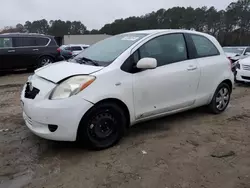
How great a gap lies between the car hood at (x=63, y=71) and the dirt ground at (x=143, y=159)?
958 mm

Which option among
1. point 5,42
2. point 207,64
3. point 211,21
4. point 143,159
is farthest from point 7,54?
point 211,21

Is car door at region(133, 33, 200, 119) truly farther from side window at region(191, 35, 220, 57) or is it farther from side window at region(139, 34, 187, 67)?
side window at region(191, 35, 220, 57)

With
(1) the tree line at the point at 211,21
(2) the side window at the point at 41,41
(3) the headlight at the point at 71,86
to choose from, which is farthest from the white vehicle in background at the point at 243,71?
(1) the tree line at the point at 211,21

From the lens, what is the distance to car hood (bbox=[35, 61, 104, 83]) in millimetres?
3438

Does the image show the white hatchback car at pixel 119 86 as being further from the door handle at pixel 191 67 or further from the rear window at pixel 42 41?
the rear window at pixel 42 41

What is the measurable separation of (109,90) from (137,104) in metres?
0.53

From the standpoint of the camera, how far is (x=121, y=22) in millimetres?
60094

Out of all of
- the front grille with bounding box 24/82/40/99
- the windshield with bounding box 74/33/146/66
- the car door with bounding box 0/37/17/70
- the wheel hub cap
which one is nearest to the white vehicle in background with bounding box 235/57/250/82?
the wheel hub cap

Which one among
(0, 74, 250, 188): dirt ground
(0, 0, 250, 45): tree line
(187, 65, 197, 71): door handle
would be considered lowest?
(0, 74, 250, 188): dirt ground

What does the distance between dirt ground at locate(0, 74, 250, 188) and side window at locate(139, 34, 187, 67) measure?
1.14 meters

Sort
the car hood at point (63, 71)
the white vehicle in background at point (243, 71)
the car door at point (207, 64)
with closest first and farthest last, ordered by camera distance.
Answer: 1. the car hood at point (63, 71)
2. the car door at point (207, 64)
3. the white vehicle in background at point (243, 71)

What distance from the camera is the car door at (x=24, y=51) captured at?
10703mm

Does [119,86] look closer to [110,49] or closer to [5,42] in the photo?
[110,49]

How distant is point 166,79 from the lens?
4.00m
